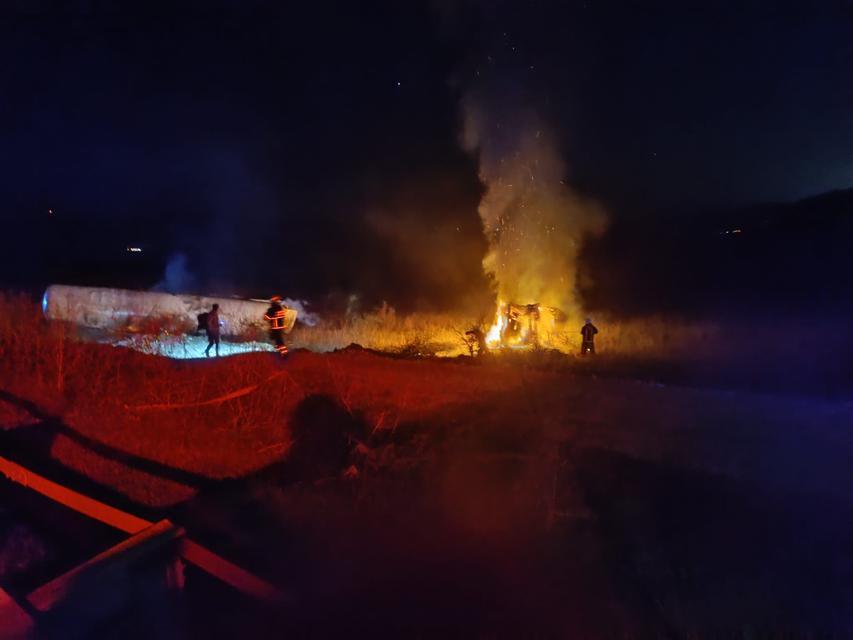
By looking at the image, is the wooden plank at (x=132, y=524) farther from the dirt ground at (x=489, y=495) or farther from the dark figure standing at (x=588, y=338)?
the dark figure standing at (x=588, y=338)

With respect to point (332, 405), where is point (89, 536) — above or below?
below

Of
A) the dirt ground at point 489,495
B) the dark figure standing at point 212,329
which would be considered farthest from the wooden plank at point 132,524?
the dark figure standing at point 212,329

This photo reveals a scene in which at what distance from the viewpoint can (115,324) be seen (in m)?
15.3

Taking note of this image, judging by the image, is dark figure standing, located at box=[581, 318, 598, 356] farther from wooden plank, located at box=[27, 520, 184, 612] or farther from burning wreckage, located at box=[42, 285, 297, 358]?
wooden plank, located at box=[27, 520, 184, 612]

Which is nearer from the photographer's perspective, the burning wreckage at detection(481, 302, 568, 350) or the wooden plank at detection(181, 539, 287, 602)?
the wooden plank at detection(181, 539, 287, 602)

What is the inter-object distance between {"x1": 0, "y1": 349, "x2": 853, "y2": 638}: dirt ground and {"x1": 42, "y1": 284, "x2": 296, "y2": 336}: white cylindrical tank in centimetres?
657

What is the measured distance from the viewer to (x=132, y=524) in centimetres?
446

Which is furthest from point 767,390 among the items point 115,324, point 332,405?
point 115,324

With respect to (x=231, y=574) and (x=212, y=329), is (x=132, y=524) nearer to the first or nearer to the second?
(x=231, y=574)

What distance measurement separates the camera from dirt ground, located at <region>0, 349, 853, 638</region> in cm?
392

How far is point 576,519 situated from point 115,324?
14.5 metres

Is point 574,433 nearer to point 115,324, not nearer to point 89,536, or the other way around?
point 89,536

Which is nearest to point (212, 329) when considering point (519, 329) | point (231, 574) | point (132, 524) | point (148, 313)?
point (148, 313)

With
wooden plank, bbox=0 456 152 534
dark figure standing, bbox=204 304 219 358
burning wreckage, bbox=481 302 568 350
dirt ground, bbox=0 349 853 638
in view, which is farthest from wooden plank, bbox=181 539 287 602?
burning wreckage, bbox=481 302 568 350
